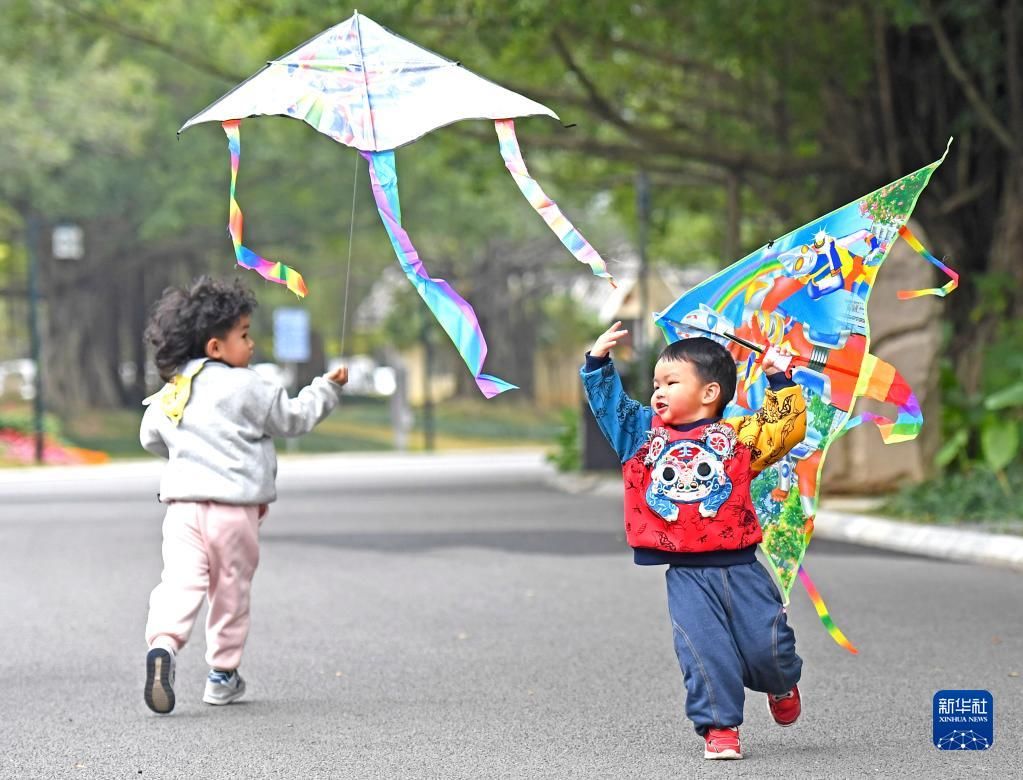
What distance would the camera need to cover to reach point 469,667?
7.88 meters

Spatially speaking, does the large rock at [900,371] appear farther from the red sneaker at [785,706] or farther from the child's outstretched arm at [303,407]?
the red sneaker at [785,706]

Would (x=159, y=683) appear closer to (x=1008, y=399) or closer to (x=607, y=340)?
(x=607, y=340)

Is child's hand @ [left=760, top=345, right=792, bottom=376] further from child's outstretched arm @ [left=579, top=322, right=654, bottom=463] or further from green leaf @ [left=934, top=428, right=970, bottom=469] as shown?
green leaf @ [left=934, top=428, right=970, bottom=469]

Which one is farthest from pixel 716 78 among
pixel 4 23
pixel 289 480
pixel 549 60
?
pixel 4 23

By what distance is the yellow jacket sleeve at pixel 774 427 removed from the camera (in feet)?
19.2

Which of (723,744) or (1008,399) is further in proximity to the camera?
(1008,399)

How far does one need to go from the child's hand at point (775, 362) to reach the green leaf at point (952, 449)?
411 inches

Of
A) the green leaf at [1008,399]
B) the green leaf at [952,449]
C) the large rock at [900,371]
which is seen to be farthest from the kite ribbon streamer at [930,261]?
the large rock at [900,371]

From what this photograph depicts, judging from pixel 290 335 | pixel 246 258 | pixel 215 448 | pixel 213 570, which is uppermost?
pixel 246 258

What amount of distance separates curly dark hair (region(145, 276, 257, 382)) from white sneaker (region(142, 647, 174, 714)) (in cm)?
116

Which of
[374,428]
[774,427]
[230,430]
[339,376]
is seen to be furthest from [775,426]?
[374,428]

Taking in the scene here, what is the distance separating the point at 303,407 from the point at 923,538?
298 inches

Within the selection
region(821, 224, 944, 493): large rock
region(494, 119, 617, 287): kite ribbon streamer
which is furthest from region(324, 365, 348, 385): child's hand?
region(821, 224, 944, 493): large rock

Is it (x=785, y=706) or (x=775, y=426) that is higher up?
(x=775, y=426)
